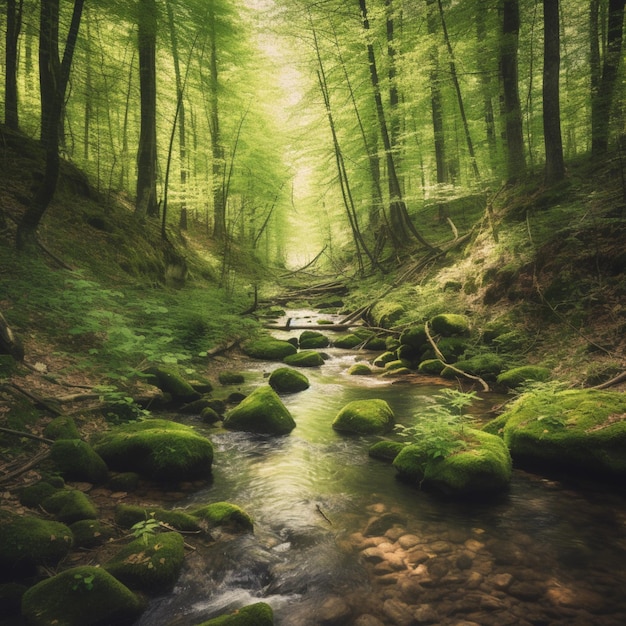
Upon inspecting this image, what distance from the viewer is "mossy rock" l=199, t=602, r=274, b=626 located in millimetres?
2617

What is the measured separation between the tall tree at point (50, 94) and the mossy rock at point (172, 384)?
3465 mm

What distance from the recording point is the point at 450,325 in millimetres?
9695

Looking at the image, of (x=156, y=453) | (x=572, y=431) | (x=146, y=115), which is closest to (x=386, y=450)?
(x=572, y=431)

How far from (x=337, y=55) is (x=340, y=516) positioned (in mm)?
16176

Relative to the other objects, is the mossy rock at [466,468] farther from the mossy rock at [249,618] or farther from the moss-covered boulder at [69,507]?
the moss-covered boulder at [69,507]

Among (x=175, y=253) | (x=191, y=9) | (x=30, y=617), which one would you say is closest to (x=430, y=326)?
(x=175, y=253)

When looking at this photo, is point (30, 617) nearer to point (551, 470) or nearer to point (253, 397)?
point (253, 397)

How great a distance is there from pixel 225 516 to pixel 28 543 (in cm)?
165

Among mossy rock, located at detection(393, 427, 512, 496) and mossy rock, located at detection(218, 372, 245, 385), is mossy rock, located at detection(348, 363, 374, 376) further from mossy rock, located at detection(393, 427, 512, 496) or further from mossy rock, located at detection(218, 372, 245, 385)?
mossy rock, located at detection(393, 427, 512, 496)

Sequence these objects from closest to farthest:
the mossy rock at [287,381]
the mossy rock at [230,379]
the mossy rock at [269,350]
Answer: the mossy rock at [287,381]
the mossy rock at [230,379]
the mossy rock at [269,350]

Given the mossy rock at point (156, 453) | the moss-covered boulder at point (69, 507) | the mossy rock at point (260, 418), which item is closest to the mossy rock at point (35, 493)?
the moss-covered boulder at point (69, 507)

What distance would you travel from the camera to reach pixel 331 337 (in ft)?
46.0

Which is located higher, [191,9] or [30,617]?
[191,9]

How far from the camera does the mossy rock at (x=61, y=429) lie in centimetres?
445
